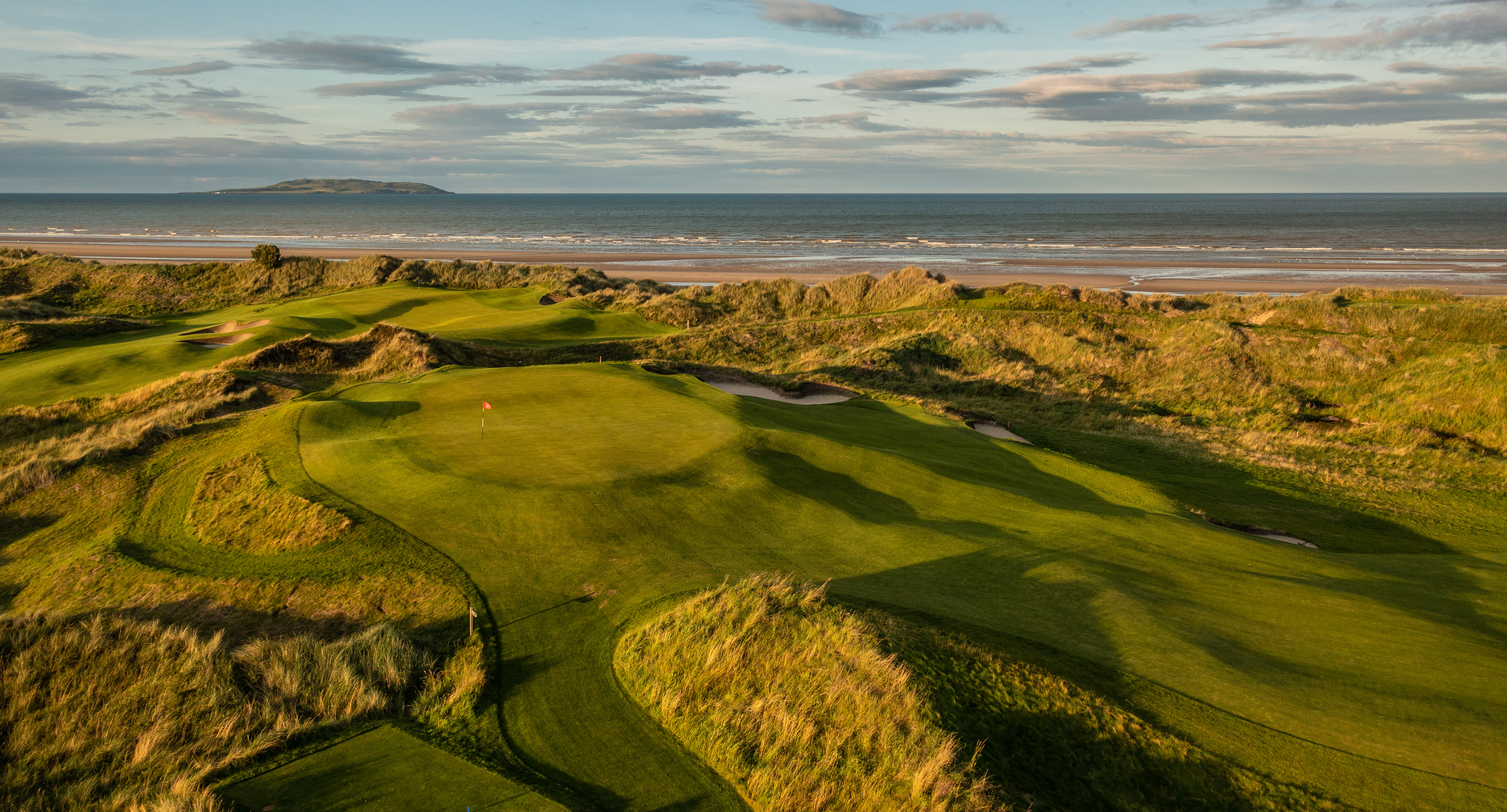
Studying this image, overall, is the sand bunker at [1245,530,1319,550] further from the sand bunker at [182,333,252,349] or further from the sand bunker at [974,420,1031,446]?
the sand bunker at [182,333,252,349]

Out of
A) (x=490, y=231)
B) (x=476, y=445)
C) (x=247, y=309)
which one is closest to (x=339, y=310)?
(x=247, y=309)

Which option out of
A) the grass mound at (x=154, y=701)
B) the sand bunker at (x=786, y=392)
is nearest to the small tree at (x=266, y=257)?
the sand bunker at (x=786, y=392)

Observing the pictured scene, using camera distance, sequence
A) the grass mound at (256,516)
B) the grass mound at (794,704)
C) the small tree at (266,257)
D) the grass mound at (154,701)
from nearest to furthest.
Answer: the grass mound at (154,701)
the grass mound at (794,704)
the grass mound at (256,516)
the small tree at (266,257)

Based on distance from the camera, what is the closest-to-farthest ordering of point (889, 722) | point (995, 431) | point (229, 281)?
1. point (889, 722)
2. point (995, 431)
3. point (229, 281)

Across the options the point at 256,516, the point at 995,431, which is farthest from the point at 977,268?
the point at 256,516

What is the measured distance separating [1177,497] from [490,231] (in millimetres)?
109961

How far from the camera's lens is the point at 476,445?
37.8ft

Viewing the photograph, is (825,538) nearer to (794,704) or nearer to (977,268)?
(794,704)

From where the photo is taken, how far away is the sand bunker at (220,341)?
23.8m

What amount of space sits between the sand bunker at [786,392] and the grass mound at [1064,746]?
16.6m

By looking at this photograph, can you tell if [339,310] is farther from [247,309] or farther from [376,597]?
[376,597]

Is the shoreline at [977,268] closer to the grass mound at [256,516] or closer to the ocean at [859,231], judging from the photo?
the ocean at [859,231]

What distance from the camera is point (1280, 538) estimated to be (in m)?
13.6

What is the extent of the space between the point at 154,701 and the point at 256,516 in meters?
4.08
